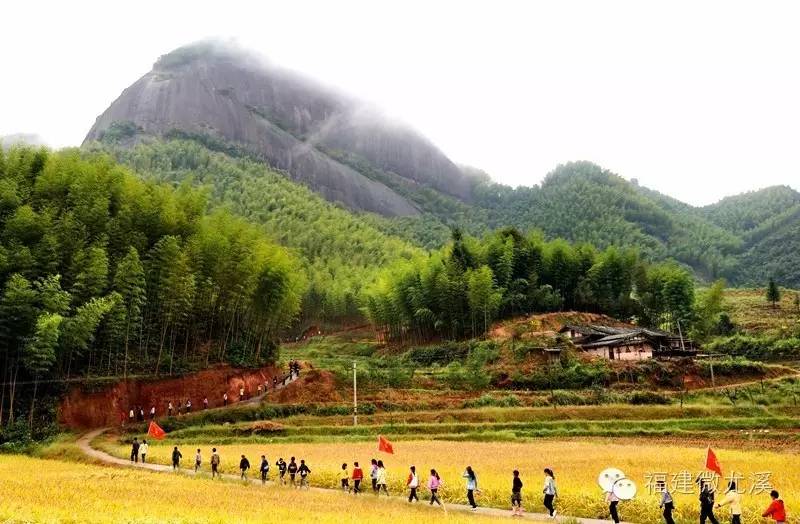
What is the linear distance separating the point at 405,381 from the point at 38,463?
1101 inches

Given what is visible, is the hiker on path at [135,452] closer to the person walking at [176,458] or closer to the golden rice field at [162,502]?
the person walking at [176,458]

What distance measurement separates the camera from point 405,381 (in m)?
48.8

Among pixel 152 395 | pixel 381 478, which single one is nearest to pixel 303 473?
pixel 381 478

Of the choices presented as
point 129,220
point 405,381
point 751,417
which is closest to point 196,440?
point 129,220

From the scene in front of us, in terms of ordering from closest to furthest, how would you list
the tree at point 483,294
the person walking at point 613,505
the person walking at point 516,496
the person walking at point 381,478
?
the person walking at point 613,505, the person walking at point 516,496, the person walking at point 381,478, the tree at point 483,294

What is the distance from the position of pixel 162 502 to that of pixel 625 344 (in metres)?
46.8

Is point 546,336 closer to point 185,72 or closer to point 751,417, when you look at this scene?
point 751,417

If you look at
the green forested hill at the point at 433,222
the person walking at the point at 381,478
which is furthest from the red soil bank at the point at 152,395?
the green forested hill at the point at 433,222

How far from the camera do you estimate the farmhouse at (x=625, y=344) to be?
54.8 m

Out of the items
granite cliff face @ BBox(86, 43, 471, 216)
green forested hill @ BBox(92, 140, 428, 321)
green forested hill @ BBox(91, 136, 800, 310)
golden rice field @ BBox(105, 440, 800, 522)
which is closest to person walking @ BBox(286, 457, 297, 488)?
golden rice field @ BBox(105, 440, 800, 522)

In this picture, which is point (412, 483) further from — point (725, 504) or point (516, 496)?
point (725, 504)

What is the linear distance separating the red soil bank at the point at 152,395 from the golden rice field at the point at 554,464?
5026 millimetres

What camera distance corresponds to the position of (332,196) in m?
164

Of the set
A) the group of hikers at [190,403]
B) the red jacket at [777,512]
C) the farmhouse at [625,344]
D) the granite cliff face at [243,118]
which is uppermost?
the granite cliff face at [243,118]
